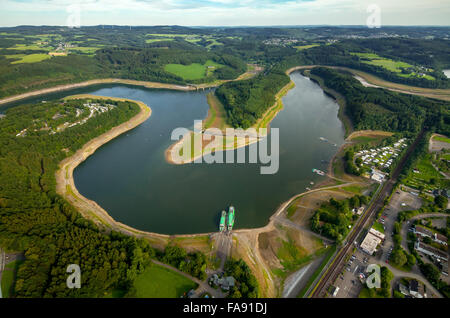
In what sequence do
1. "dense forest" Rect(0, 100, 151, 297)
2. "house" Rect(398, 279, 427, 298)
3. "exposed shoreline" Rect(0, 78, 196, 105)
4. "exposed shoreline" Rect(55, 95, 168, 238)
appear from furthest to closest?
1. "exposed shoreline" Rect(0, 78, 196, 105)
2. "exposed shoreline" Rect(55, 95, 168, 238)
3. "house" Rect(398, 279, 427, 298)
4. "dense forest" Rect(0, 100, 151, 297)

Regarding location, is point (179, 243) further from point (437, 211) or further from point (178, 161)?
point (437, 211)

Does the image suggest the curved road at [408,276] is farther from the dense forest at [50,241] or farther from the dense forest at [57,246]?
the dense forest at [50,241]

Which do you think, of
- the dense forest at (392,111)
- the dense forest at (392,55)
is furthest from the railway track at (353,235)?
the dense forest at (392,55)

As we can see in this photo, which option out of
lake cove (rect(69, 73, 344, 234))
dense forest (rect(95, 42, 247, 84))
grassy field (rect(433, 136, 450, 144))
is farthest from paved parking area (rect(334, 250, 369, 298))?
dense forest (rect(95, 42, 247, 84))

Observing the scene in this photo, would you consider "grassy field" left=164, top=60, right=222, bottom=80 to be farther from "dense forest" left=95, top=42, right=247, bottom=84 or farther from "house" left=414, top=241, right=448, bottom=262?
"house" left=414, top=241, right=448, bottom=262

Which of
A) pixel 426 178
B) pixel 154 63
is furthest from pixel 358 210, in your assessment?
pixel 154 63
